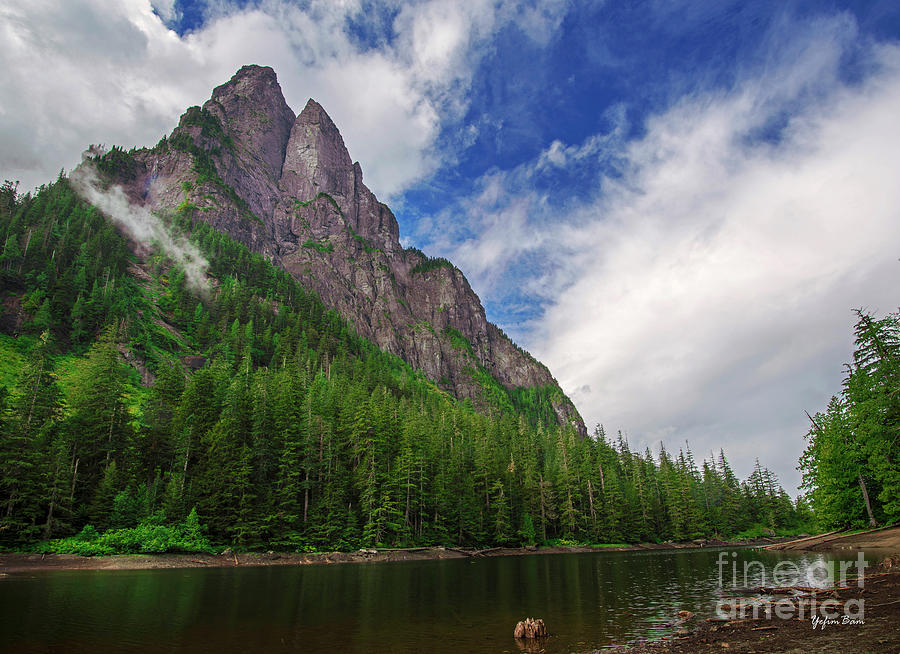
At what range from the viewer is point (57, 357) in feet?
286

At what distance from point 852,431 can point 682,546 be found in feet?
197

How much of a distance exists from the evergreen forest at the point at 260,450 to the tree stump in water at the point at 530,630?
2334 cm

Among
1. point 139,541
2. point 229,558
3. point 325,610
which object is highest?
point 139,541

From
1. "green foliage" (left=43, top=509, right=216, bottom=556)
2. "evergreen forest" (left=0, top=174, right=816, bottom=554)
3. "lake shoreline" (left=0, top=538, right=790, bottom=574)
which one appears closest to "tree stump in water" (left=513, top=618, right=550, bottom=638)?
"evergreen forest" (left=0, top=174, right=816, bottom=554)

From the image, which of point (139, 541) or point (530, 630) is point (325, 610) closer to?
point (530, 630)

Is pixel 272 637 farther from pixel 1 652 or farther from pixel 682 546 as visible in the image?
pixel 682 546
